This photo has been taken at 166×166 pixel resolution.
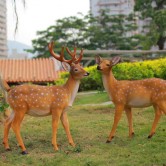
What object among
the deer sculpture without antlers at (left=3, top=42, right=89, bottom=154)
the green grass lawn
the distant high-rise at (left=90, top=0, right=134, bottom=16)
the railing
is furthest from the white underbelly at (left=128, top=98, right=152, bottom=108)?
the distant high-rise at (left=90, top=0, right=134, bottom=16)

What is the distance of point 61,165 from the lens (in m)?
5.89

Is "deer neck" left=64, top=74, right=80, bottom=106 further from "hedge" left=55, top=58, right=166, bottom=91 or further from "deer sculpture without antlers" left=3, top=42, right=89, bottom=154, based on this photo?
"hedge" left=55, top=58, right=166, bottom=91

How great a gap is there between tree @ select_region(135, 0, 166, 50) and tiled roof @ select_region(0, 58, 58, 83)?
436 inches

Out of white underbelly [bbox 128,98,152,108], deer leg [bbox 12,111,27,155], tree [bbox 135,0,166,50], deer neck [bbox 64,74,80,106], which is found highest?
tree [bbox 135,0,166,50]

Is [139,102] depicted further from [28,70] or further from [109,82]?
[28,70]

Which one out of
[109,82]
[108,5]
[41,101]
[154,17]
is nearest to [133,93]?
[109,82]

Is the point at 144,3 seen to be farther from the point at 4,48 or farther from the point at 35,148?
the point at 35,148

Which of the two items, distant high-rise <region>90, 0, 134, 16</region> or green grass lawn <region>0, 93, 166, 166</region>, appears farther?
distant high-rise <region>90, 0, 134, 16</region>

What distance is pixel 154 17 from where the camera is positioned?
2930 cm

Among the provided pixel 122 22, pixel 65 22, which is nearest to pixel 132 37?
pixel 122 22

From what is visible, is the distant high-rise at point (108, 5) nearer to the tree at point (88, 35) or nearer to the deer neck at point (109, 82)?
the tree at point (88, 35)

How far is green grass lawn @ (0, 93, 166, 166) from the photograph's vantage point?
601cm

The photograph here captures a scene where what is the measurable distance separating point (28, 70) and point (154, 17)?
12.5m

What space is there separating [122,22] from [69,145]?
33925mm
